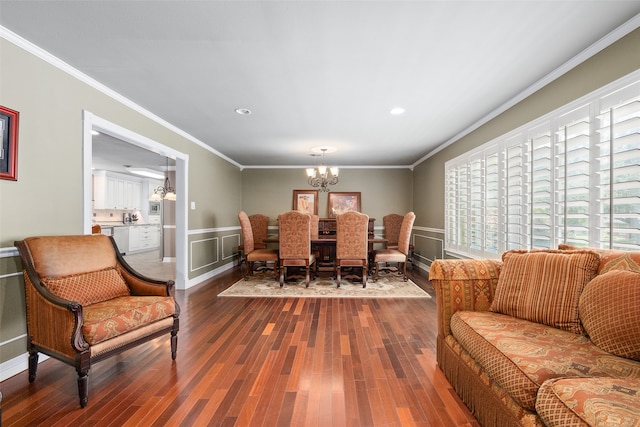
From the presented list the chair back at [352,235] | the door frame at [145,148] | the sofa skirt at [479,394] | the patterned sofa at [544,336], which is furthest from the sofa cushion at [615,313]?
the door frame at [145,148]

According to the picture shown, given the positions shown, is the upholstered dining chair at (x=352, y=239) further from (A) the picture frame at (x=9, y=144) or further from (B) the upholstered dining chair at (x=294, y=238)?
(A) the picture frame at (x=9, y=144)

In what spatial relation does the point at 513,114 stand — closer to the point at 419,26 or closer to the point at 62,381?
the point at 419,26

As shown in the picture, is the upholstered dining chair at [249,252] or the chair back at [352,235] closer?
the chair back at [352,235]

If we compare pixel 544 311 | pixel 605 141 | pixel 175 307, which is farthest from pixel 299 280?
pixel 605 141

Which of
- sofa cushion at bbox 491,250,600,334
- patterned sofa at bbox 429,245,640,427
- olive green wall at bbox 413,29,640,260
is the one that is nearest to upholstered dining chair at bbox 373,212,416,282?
olive green wall at bbox 413,29,640,260

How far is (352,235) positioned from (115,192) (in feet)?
25.0

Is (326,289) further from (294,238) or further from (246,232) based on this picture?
(246,232)

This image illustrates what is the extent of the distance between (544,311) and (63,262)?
3181mm

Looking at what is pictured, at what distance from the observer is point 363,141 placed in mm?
4879

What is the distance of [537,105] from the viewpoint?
2.75m

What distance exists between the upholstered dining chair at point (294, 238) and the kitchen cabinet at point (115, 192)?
649cm

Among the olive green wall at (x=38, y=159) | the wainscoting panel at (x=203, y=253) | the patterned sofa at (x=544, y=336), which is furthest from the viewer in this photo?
the wainscoting panel at (x=203, y=253)

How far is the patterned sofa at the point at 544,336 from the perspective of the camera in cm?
103

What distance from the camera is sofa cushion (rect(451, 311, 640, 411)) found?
1164 mm
